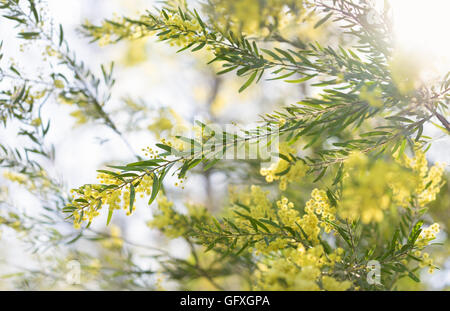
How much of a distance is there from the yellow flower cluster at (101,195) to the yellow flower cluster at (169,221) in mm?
447

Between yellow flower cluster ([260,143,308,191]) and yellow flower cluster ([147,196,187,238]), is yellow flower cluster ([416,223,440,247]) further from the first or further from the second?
yellow flower cluster ([147,196,187,238])

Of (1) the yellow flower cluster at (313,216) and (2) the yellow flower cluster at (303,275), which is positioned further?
(1) the yellow flower cluster at (313,216)

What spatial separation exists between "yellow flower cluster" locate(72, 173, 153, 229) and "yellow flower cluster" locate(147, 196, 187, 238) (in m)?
0.45

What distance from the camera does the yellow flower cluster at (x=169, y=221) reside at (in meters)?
0.97

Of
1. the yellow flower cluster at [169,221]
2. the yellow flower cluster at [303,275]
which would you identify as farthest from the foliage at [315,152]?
the yellow flower cluster at [169,221]

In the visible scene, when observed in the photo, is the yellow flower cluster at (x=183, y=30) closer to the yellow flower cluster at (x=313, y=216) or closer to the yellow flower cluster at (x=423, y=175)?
the yellow flower cluster at (x=313, y=216)

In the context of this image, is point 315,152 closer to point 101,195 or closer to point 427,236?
point 427,236

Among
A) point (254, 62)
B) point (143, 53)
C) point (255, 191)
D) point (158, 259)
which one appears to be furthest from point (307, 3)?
point (143, 53)

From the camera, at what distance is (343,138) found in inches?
44.4

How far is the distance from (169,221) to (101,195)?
482mm

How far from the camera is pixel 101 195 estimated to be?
0.51 metres

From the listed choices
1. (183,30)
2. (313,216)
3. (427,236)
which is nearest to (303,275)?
(313,216)
